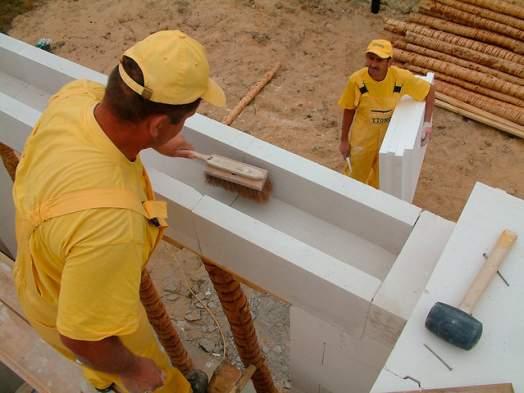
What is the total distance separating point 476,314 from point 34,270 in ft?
6.60

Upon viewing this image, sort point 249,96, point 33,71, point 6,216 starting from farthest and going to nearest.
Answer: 1. point 249,96
2. point 6,216
3. point 33,71

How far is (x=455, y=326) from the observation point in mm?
2064

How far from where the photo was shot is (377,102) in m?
4.45

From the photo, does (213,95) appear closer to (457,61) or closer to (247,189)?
(247,189)

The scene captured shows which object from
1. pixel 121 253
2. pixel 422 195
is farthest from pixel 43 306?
pixel 422 195

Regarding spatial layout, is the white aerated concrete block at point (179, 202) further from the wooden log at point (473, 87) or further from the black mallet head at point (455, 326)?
the wooden log at point (473, 87)

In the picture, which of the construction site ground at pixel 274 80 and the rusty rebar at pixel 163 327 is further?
the construction site ground at pixel 274 80

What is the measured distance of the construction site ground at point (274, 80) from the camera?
17.9ft

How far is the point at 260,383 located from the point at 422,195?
3137 millimetres

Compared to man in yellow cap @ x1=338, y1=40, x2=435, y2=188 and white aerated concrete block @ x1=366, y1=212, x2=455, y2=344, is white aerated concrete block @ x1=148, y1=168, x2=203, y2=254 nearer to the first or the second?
white aerated concrete block @ x1=366, y1=212, x2=455, y2=344

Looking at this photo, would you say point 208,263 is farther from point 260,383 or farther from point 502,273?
point 502,273

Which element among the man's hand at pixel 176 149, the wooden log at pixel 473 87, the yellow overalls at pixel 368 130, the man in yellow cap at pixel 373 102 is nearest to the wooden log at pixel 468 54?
the wooden log at pixel 473 87

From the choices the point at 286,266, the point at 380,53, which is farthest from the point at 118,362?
the point at 380,53

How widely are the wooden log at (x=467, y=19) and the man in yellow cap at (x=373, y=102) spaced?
3171mm
